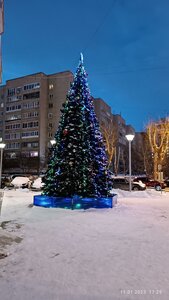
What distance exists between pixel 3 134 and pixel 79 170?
227 feet

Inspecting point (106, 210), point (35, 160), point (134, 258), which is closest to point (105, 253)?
point (134, 258)

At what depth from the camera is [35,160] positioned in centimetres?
6844

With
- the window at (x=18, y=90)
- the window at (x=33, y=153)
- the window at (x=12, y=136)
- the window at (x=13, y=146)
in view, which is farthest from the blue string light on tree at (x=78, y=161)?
the window at (x=18, y=90)

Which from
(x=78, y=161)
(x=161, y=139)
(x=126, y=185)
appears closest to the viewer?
(x=78, y=161)

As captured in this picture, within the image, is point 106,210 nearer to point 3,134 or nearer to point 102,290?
point 102,290

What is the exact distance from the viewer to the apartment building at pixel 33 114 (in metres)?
73.2

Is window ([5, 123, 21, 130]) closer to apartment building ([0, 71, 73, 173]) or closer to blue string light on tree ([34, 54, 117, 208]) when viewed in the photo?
apartment building ([0, 71, 73, 173])

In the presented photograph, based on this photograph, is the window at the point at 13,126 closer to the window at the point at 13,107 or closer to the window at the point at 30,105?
the window at the point at 13,107

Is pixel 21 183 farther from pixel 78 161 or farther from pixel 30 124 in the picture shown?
pixel 30 124

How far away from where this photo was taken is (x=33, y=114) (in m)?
74.9

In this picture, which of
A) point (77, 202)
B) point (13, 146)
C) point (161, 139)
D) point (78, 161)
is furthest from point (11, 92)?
point (77, 202)

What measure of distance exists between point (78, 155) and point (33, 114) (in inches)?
2477

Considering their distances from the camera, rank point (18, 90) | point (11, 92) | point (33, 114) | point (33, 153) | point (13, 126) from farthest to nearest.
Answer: point (11, 92)
point (18, 90)
point (13, 126)
point (33, 114)
point (33, 153)

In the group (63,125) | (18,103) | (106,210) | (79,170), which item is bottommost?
(106,210)
